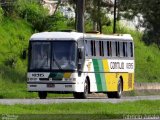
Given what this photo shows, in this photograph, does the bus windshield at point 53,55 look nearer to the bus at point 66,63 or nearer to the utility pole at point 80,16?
the bus at point 66,63

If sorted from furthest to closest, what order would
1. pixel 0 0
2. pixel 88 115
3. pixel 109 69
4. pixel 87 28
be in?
pixel 87 28 → pixel 0 0 → pixel 109 69 → pixel 88 115

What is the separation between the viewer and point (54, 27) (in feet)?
184

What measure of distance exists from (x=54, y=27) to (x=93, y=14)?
3.57 metres

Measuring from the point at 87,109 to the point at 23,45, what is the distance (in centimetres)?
2279

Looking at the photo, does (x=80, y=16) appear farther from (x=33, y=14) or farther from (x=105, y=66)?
(x=33, y=14)

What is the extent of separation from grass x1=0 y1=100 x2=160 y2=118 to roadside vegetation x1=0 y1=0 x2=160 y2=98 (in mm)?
10447

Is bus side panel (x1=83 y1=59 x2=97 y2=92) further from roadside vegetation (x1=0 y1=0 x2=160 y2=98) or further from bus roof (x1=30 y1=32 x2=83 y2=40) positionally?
roadside vegetation (x1=0 y1=0 x2=160 y2=98)

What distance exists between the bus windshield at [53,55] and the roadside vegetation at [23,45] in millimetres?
2650

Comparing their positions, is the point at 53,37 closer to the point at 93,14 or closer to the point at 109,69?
the point at 109,69

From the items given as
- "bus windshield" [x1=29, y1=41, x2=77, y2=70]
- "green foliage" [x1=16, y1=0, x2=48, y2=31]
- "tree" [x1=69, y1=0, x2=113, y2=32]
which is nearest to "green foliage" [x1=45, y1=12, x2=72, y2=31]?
"green foliage" [x1=16, y1=0, x2=48, y2=31]

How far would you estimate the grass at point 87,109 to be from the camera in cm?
2636

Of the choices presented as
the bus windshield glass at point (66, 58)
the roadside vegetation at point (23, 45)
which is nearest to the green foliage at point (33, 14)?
the roadside vegetation at point (23, 45)

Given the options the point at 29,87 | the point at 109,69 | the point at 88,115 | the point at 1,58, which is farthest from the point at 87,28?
the point at 88,115

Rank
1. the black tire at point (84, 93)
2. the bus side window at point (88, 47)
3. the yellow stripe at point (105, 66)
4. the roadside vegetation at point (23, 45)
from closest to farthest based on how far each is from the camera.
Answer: the black tire at point (84, 93) < the bus side window at point (88, 47) < the yellow stripe at point (105, 66) < the roadside vegetation at point (23, 45)
